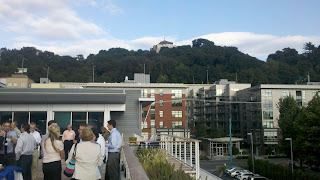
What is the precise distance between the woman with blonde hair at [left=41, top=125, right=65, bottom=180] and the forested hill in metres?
86.0

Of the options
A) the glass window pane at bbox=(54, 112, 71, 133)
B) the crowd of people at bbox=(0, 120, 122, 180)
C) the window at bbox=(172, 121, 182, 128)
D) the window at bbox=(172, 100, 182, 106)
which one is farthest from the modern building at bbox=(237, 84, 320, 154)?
the crowd of people at bbox=(0, 120, 122, 180)

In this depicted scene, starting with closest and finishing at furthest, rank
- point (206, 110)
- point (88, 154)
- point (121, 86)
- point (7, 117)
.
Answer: point (88, 154) → point (7, 117) → point (121, 86) → point (206, 110)

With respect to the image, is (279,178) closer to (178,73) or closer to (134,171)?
(134,171)

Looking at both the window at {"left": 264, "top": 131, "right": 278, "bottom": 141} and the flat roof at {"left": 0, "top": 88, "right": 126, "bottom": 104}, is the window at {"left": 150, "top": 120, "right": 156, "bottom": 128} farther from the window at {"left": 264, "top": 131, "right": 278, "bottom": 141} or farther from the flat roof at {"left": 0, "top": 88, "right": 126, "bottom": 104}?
the flat roof at {"left": 0, "top": 88, "right": 126, "bottom": 104}

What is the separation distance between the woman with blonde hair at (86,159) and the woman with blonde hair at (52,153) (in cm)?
103

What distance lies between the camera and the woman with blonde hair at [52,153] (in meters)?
6.04

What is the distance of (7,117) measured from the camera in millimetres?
19531

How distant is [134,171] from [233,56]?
111 meters

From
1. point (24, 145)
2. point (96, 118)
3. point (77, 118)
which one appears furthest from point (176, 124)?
point (24, 145)

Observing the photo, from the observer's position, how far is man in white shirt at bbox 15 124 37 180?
6.93 metres

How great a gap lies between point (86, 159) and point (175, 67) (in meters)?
100

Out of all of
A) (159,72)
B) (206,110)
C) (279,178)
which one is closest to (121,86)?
(206,110)

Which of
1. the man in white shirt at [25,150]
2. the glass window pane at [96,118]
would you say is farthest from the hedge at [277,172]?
the man in white shirt at [25,150]

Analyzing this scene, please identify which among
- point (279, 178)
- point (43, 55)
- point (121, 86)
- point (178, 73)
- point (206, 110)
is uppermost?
point (43, 55)
